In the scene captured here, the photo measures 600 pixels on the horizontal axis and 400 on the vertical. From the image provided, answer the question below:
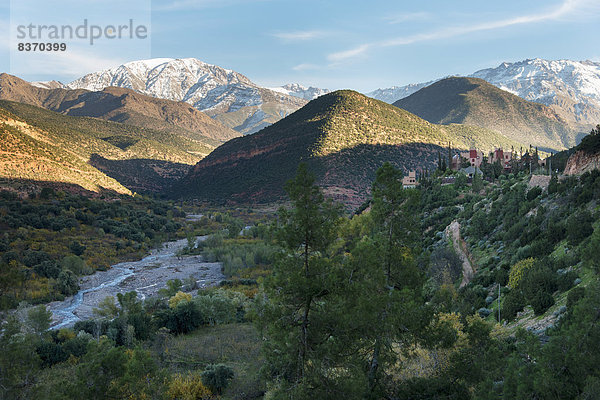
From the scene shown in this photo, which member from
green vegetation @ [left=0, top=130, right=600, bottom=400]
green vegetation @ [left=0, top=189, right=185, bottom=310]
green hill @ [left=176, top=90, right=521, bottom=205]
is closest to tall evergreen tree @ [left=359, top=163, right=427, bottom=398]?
green vegetation @ [left=0, top=130, right=600, bottom=400]

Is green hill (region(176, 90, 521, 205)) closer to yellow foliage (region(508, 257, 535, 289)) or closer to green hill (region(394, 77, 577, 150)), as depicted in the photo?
yellow foliage (region(508, 257, 535, 289))

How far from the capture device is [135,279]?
37.5 m

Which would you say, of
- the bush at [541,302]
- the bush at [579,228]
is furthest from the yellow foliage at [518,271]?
the bush at [541,302]

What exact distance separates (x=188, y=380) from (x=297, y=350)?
7.97 metres

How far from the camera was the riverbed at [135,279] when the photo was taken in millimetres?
28766

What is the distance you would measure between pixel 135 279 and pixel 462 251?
27.6 metres

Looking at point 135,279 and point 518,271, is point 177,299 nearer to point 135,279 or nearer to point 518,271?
point 135,279

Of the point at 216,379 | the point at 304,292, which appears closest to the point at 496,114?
the point at 216,379

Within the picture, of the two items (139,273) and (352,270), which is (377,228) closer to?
(352,270)

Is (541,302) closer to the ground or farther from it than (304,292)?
closer to the ground

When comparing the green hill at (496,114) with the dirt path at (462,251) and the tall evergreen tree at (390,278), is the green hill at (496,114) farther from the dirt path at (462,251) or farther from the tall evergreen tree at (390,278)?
the tall evergreen tree at (390,278)

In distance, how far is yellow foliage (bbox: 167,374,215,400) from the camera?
1332cm

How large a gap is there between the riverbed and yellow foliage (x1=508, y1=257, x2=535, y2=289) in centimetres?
2419

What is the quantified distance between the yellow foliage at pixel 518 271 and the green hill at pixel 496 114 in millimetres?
142207
